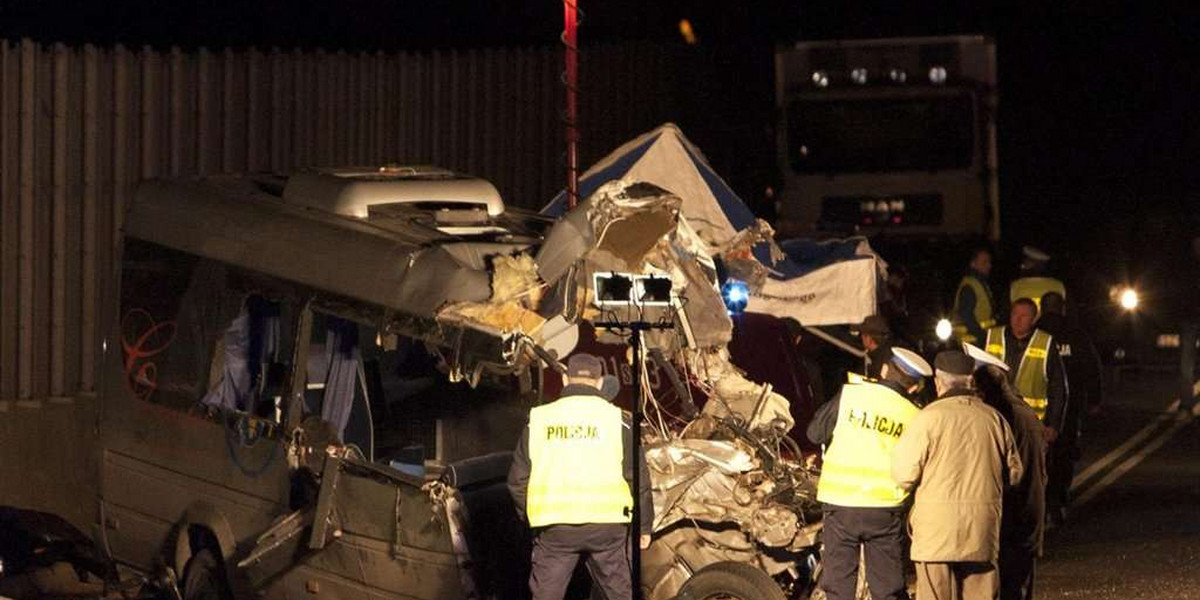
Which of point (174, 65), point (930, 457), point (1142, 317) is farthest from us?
point (1142, 317)

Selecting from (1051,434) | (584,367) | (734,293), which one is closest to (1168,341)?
(1051,434)

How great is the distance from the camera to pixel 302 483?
11133mm

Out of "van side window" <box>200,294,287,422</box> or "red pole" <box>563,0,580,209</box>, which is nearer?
"van side window" <box>200,294,287,422</box>

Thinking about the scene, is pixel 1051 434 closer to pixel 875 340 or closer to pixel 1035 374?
pixel 1035 374

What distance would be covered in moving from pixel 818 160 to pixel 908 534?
1565 centimetres

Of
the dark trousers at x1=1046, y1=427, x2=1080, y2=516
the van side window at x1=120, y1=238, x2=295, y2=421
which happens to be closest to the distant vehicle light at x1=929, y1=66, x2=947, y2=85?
the dark trousers at x1=1046, y1=427, x2=1080, y2=516

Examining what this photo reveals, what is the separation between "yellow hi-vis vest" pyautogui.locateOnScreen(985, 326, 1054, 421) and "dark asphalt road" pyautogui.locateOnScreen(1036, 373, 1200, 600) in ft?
3.29

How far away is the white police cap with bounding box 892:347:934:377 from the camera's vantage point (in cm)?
1067

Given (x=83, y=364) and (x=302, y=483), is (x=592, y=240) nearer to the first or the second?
(x=302, y=483)

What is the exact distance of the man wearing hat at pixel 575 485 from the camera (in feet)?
32.7

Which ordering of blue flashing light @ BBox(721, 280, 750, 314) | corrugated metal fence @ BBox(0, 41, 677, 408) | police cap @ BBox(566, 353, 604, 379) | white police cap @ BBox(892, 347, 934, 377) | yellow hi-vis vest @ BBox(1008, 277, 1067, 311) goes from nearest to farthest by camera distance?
police cap @ BBox(566, 353, 604, 379) < white police cap @ BBox(892, 347, 934, 377) < blue flashing light @ BBox(721, 280, 750, 314) < corrugated metal fence @ BBox(0, 41, 677, 408) < yellow hi-vis vest @ BBox(1008, 277, 1067, 311)

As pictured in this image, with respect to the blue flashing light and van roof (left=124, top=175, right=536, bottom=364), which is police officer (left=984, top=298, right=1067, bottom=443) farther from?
van roof (left=124, top=175, right=536, bottom=364)

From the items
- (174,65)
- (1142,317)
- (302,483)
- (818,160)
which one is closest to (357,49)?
(818,160)


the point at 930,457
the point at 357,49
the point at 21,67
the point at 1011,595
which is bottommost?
the point at 1011,595
